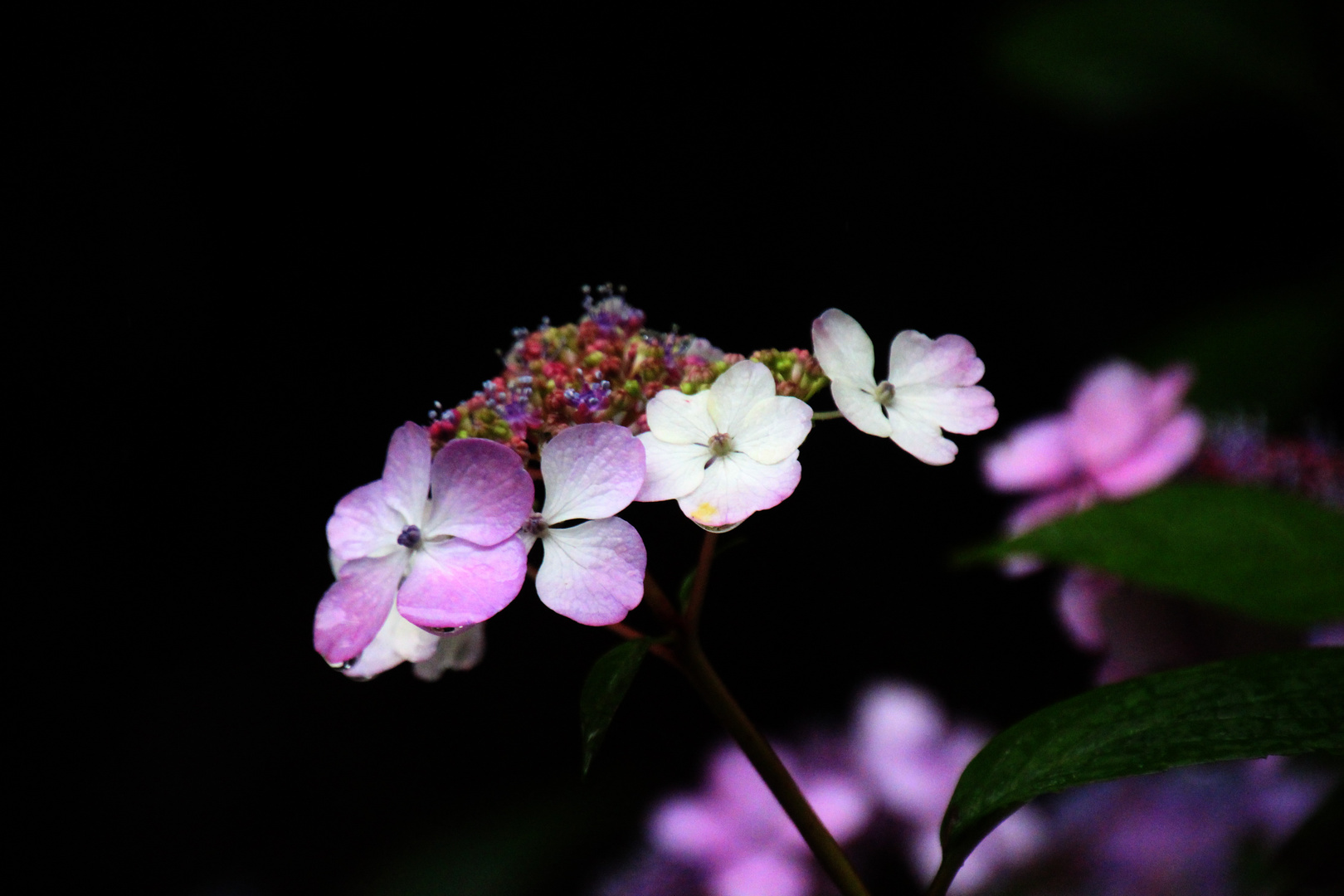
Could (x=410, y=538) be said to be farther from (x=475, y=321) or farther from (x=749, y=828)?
(x=475, y=321)

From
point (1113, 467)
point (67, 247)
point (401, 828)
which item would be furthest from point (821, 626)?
point (67, 247)

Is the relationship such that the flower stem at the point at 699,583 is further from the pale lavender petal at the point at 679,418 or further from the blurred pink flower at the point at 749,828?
the blurred pink flower at the point at 749,828

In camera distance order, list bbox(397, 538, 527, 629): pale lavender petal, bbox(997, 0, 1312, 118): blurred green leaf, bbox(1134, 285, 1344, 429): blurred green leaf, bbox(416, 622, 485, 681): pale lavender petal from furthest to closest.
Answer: bbox(997, 0, 1312, 118): blurred green leaf → bbox(1134, 285, 1344, 429): blurred green leaf → bbox(416, 622, 485, 681): pale lavender petal → bbox(397, 538, 527, 629): pale lavender petal

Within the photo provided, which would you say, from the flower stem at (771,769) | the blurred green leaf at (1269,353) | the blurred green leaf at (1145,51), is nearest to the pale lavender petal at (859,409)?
the flower stem at (771,769)

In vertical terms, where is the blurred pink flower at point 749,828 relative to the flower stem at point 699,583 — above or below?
below

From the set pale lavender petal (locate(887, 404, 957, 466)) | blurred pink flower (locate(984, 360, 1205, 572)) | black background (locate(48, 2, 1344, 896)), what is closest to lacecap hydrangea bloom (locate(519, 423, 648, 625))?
pale lavender petal (locate(887, 404, 957, 466))

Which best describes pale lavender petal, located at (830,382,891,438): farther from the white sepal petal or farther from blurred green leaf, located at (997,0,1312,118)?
blurred green leaf, located at (997,0,1312,118)
